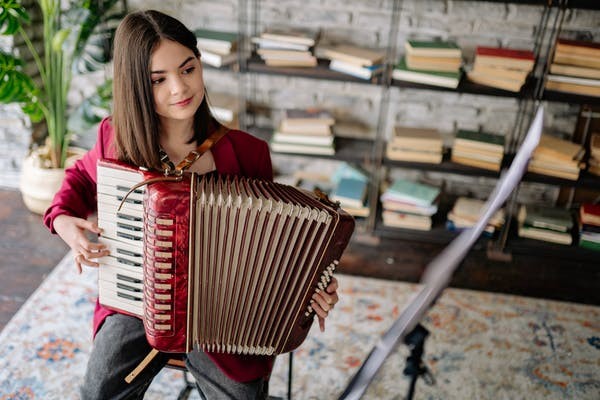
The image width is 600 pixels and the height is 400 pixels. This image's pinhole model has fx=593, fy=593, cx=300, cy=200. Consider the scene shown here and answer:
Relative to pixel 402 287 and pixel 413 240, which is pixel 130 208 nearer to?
pixel 402 287

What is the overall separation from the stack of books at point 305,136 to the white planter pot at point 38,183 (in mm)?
1017

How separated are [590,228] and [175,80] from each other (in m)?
2.15

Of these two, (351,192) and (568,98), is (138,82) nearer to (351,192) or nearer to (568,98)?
(351,192)

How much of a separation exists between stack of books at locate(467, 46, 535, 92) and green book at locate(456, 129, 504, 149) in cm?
25

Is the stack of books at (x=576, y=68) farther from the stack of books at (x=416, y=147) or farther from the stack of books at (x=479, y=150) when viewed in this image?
the stack of books at (x=416, y=147)

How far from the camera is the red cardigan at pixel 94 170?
151 cm

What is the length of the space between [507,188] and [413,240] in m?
2.32

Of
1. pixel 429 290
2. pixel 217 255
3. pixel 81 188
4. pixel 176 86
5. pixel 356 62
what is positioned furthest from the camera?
pixel 356 62

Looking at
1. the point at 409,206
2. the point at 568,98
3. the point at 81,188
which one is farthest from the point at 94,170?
the point at 568,98

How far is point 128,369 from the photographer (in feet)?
4.75

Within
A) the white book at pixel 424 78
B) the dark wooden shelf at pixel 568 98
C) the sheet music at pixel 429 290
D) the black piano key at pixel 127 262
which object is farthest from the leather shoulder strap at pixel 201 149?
the dark wooden shelf at pixel 568 98

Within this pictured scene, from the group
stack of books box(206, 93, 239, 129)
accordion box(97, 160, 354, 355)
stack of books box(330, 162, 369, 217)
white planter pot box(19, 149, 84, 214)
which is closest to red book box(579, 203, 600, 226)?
stack of books box(330, 162, 369, 217)

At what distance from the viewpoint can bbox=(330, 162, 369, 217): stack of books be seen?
2799 millimetres

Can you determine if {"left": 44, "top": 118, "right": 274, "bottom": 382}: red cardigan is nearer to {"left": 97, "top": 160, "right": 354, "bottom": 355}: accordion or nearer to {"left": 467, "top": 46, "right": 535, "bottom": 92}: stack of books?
{"left": 97, "top": 160, "right": 354, "bottom": 355}: accordion
